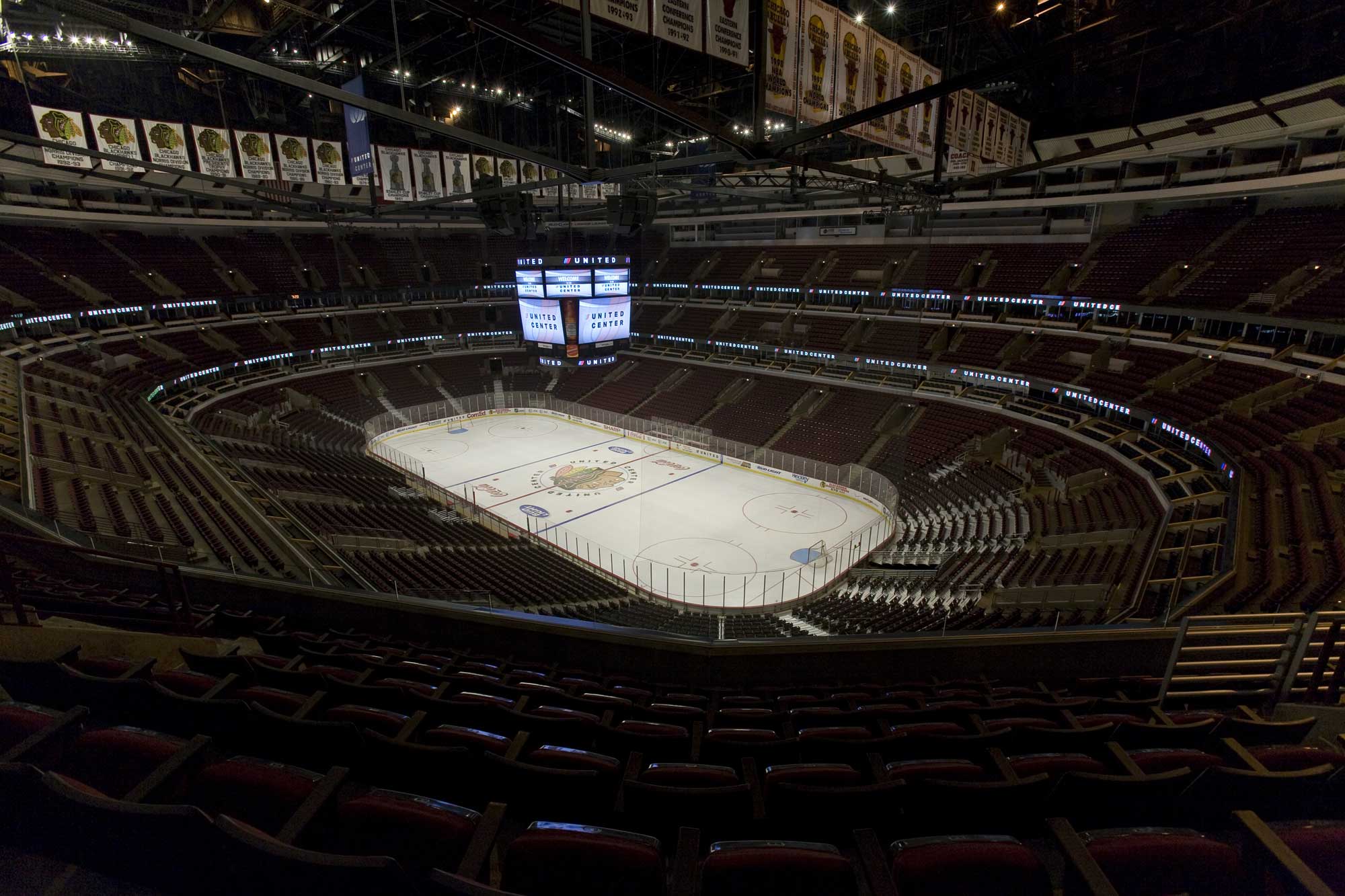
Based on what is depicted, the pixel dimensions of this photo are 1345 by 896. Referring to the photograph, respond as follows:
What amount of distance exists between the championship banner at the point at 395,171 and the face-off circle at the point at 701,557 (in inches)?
427

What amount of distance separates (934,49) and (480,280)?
99.3 feet

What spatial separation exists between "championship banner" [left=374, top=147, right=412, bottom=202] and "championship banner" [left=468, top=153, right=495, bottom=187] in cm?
169

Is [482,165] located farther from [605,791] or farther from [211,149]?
[605,791]

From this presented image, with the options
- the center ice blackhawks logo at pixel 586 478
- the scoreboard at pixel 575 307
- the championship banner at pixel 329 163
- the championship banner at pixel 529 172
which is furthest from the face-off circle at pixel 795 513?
the championship banner at pixel 329 163

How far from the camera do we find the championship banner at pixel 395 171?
13.2 m

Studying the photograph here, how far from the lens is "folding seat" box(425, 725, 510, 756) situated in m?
3.27

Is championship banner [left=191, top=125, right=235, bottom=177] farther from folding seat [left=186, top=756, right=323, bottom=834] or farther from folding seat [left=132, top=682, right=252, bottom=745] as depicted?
folding seat [left=186, top=756, right=323, bottom=834]

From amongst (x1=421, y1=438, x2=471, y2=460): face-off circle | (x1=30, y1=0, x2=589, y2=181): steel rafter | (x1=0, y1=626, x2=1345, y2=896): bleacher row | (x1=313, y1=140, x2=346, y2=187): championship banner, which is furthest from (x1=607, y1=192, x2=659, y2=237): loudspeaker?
(x1=421, y1=438, x2=471, y2=460): face-off circle

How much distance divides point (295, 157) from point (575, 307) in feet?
25.2

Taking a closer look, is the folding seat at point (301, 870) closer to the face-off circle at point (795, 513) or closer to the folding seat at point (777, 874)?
the folding seat at point (777, 874)

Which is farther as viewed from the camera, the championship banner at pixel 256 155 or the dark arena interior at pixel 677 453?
the championship banner at pixel 256 155

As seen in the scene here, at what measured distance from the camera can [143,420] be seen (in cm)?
1830

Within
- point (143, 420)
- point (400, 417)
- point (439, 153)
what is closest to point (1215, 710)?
point (439, 153)

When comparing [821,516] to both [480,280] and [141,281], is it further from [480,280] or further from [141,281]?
[141,281]
